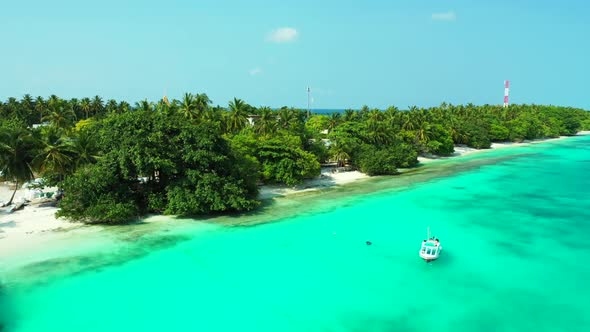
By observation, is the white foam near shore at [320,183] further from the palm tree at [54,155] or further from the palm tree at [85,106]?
the palm tree at [85,106]

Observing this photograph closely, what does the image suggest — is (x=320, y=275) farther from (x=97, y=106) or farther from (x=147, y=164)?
(x=97, y=106)

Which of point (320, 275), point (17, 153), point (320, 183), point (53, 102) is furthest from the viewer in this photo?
point (53, 102)

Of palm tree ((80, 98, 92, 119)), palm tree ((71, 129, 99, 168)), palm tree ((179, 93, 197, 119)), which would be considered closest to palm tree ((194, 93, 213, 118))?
palm tree ((179, 93, 197, 119))

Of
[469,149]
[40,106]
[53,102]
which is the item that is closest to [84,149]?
[53,102]

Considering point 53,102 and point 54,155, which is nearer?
point 54,155

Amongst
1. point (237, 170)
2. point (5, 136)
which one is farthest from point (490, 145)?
point (5, 136)

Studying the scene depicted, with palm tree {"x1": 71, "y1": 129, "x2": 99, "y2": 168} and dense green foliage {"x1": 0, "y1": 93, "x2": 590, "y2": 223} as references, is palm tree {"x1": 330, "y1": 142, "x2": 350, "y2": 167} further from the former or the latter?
palm tree {"x1": 71, "y1": 129, "x2": 99, "y2": 168}

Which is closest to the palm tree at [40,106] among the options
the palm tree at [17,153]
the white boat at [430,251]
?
the palm tree at [17,153]
